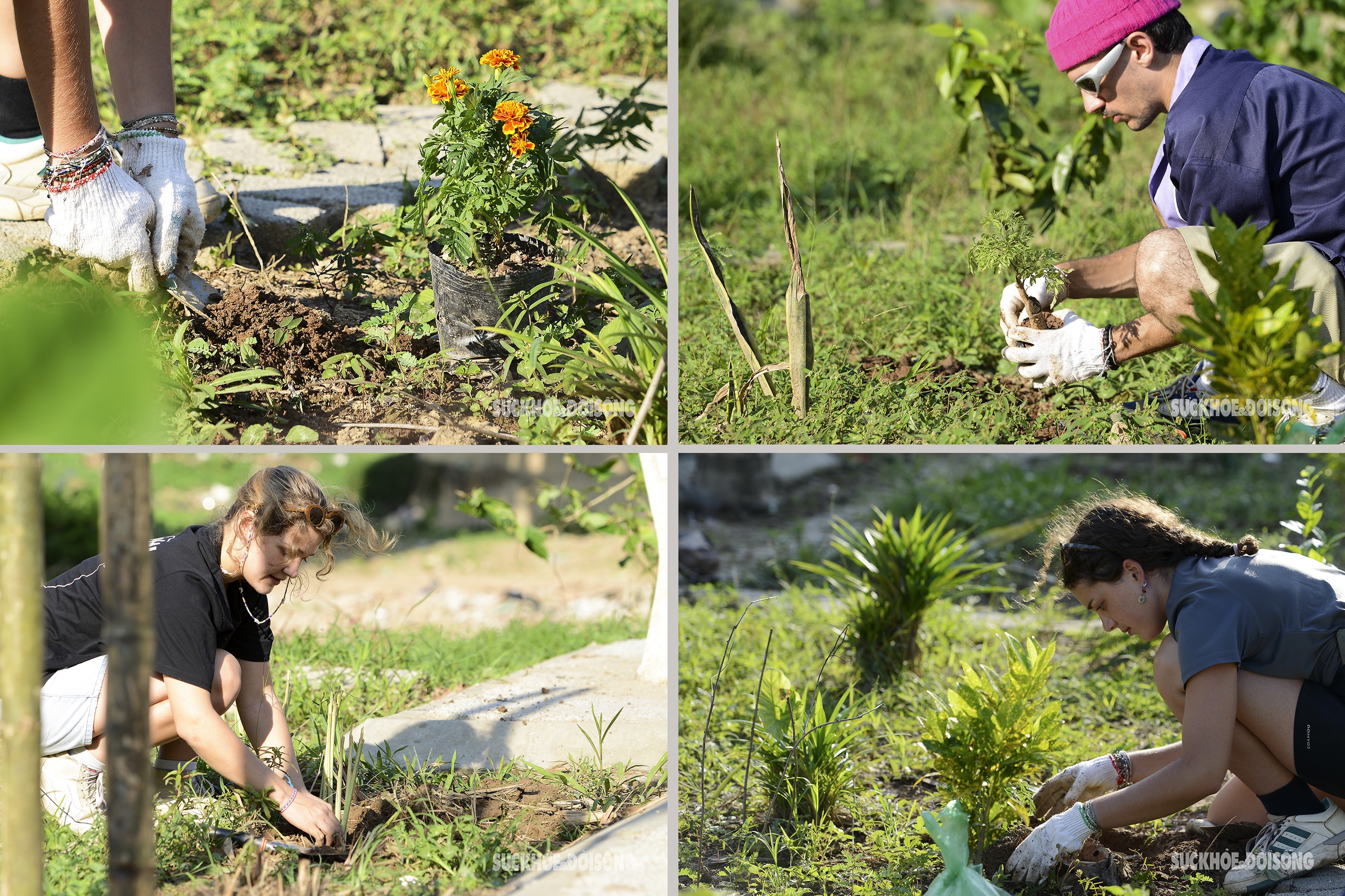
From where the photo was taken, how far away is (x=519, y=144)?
2.60 m

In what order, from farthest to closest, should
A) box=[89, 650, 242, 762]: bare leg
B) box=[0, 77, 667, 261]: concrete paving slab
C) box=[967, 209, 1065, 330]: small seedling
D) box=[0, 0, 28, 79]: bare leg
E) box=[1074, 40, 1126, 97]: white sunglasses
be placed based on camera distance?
box=[0, 77, 667, 261]: concrete paving slab
box=[0, 0, 28, 79]: bare leg
box=[1074, 40, 1126, 97]: white sunglasses
box=[967, 209, 1065, 330]: small seedling
box=[89, 650, 242, 762]: bare leg

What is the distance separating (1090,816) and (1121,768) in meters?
0.25

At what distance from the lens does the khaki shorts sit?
2.40 m

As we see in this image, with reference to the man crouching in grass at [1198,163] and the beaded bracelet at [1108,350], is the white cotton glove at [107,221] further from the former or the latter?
the beaded bracelet at [1108,350]

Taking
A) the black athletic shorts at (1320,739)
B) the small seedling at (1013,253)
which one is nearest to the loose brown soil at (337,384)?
the small seedling at (1013,253)

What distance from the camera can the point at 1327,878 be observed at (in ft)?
7.13

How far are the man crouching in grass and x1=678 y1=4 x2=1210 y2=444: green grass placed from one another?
0.74 ft

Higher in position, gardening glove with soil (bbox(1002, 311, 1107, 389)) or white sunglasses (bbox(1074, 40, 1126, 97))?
white sunglasses (bbox(1074, 40, 1126, 97))

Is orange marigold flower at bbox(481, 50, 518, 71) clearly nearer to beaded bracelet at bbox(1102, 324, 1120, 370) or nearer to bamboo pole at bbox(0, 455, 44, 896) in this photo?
bamboo pole at bbox(0, 455, 44, 896)

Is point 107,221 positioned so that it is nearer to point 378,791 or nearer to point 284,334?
point 284,334

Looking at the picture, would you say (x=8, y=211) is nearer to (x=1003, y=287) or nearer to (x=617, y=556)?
(x=617, y=556)

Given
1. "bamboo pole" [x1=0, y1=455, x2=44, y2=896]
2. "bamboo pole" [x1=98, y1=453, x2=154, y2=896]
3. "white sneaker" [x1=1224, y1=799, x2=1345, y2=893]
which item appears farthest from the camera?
"white sneaker" [x1=1224, y1=799, x2=1345, y2=893]

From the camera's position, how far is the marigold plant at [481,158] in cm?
263

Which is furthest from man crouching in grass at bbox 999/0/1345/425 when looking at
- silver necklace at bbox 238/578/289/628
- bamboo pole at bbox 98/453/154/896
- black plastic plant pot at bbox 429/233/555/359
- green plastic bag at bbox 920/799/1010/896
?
bamboo pole at bbox 98/453/154/896
